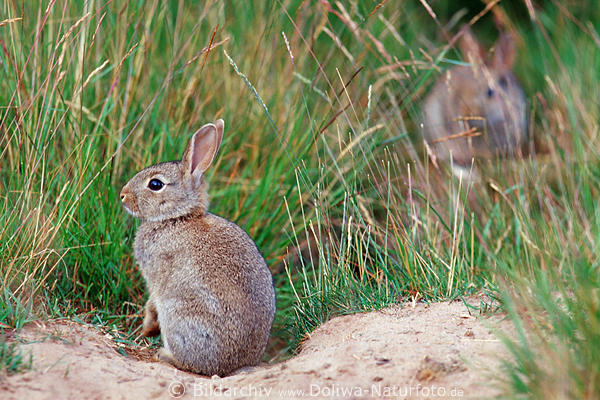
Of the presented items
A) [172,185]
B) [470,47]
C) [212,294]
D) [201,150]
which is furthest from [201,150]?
[470,47]

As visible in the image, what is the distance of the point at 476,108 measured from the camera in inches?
275

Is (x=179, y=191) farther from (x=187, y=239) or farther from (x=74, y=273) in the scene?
(x=74, y=273)

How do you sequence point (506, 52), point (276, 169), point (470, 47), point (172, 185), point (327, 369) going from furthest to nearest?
point (506, 52), point (470, 47), point (276, 169), point (172, 185), point (327, 369)

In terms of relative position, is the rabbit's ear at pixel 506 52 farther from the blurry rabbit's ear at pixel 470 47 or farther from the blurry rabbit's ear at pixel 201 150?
the blurry rabbit's ear at pixel 201 150

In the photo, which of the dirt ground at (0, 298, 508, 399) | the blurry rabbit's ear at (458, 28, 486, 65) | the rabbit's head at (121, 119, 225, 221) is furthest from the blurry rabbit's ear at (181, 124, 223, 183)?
the blurry rabbit's ear at (458, 28, 486, 65)

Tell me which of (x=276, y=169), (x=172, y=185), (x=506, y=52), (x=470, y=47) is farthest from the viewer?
(x=506, y=52)

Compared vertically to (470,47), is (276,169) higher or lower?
lower

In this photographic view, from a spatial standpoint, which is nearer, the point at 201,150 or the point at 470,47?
the point at 201,150

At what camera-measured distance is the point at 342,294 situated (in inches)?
169

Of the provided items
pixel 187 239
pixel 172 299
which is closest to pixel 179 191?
pixel 187 239

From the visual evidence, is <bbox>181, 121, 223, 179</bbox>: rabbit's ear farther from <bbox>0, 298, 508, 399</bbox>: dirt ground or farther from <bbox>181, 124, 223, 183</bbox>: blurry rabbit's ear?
<bbox>0, 298, 508, 399</bbox>: dirt ground

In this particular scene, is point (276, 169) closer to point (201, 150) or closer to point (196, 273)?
point (201, 150)

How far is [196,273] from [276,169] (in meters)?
1.49

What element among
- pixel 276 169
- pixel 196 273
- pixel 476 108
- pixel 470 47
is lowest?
pixel 196 273
